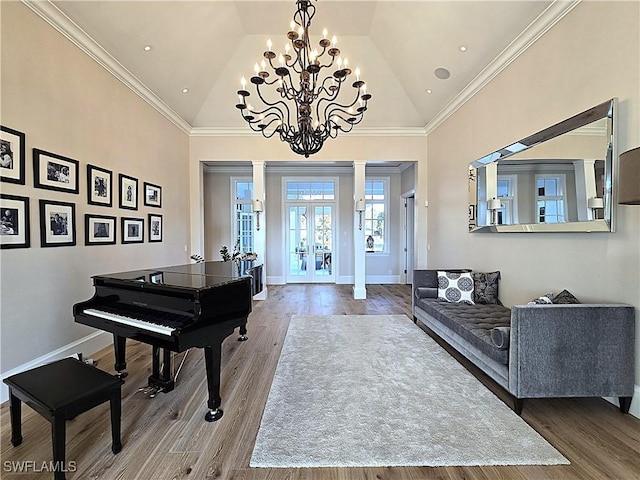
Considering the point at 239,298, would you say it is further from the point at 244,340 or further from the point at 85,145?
the point at 85,145

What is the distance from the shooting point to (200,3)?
12.7 feet

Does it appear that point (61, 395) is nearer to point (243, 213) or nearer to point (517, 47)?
point (517, 47)

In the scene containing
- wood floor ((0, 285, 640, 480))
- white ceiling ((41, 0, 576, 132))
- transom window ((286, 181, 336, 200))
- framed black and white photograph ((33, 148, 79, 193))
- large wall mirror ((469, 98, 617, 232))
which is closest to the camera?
wood floor ((0, 285, 640, 480))

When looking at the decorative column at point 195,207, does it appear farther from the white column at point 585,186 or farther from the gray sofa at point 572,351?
the white column at point 585,186

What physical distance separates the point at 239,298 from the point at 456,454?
1.74 m

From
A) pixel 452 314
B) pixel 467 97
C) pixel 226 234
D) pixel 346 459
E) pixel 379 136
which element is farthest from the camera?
pixel 226 234

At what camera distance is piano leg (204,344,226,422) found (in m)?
2.23

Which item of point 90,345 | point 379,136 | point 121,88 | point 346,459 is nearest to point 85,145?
point 121,88

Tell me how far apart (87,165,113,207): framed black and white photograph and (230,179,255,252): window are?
4.48 m

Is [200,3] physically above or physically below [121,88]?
above

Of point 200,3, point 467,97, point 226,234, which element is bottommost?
point 226,234

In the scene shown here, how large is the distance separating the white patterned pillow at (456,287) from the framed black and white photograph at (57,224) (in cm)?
426

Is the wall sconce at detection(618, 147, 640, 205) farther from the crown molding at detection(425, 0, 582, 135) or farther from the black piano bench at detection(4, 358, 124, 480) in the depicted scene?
the black piano bench at detection(4, 358, 124, 480)

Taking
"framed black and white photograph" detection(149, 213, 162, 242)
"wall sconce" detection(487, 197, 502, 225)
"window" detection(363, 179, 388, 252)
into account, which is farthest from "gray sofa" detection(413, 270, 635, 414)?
"window" detection(363, 179, 388, 252)
